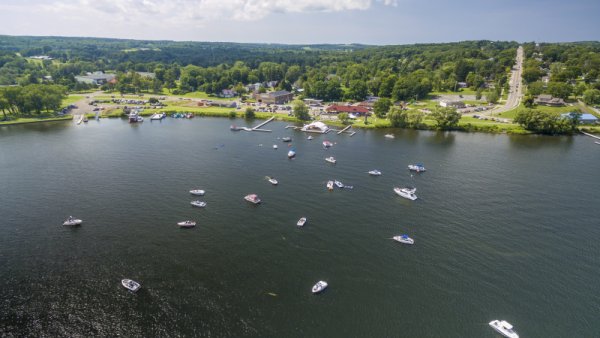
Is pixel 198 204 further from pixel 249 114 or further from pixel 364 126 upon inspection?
pixel 249 114

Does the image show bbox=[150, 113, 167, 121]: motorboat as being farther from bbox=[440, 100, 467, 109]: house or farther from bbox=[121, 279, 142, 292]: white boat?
bbox=[440, 100, 467, 109]: house

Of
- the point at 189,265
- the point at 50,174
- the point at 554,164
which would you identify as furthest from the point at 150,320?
the point at 554,164

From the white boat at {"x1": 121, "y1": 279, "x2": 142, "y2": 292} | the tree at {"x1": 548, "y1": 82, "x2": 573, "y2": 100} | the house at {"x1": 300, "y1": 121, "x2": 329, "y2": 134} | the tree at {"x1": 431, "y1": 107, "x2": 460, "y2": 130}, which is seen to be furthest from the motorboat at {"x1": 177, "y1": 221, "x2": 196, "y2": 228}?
the tree at {"x1": 548, "y1": 82, "x2": 573, "y2": 100}

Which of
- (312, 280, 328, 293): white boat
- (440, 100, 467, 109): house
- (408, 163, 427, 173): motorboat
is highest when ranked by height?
(440, 100, 467, 109): house

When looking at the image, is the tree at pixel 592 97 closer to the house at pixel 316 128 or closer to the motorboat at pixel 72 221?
→ the house at pixel 316 128

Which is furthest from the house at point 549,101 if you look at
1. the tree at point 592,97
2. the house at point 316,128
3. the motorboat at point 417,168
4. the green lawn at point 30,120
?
the green lawn at point 30,120

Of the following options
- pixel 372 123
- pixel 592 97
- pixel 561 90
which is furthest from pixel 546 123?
pixel 561 90

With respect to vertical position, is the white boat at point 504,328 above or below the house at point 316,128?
below
